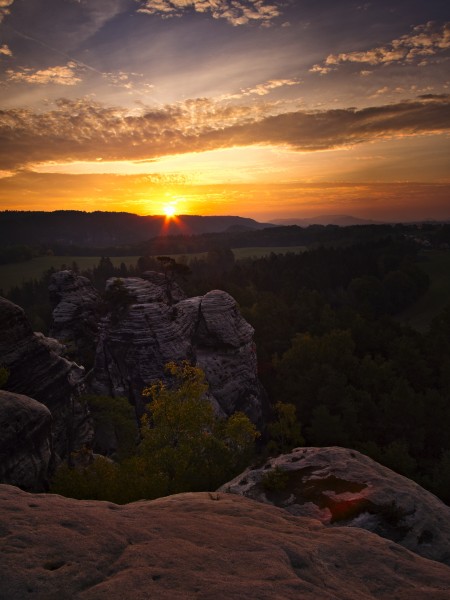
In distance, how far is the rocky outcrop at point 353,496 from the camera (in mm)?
24875

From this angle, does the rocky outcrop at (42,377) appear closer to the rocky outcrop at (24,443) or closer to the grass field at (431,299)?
the rocky outcrop at (24,443)

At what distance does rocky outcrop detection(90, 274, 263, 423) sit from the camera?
61156 millimetres

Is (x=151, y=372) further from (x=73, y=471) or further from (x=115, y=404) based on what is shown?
(x=73, y=471)

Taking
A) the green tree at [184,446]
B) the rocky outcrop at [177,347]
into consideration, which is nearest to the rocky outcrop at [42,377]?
the green tree at [184,446]

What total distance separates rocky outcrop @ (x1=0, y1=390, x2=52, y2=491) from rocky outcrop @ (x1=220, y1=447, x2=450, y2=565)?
13.5m

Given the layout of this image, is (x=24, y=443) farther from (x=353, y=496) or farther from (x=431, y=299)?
(x=431, y=299)

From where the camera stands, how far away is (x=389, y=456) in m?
44.8

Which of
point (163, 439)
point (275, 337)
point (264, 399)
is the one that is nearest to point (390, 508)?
point (163, 439)

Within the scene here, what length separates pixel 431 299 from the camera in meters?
143

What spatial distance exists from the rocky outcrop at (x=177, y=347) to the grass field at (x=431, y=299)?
235ft

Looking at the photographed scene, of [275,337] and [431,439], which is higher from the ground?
[275,337]

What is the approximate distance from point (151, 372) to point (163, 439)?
29457mm

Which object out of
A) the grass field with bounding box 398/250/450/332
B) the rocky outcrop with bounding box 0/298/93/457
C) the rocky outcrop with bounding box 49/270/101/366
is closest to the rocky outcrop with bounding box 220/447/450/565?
the rocky outcrop with bounding box 0/298/93/457

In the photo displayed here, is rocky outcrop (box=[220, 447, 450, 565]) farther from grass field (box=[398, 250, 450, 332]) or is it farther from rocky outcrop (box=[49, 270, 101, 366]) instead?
grass field (box=[398, 250, 450, 332])
